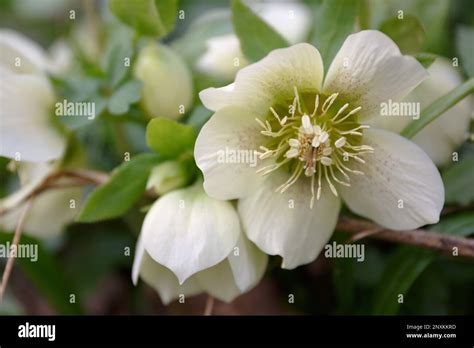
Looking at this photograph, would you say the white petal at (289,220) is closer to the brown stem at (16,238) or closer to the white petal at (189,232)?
the white petal at (189,232)

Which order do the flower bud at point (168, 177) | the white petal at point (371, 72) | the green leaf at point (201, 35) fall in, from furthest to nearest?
1. the green leaf at point (201, 35)
2. the flower bud at point (168, 177)
3. the white petal at point (371, 72)

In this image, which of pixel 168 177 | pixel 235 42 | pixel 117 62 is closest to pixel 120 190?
pixel 168 177

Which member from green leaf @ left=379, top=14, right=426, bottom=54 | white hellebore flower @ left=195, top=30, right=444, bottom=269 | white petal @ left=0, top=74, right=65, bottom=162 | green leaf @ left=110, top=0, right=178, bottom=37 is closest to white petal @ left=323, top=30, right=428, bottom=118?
white hellebore flower @ left=195, top=30, right=444, bottom=269

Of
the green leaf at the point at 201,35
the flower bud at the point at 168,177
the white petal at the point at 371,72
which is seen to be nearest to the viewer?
the white petal at the point at 371,72

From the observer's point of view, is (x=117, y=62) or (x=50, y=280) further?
(x=50, y=280)

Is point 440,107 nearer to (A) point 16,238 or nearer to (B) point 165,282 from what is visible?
(B) point 165,282

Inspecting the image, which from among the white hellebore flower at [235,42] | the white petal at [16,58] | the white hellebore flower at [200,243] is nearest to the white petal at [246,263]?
the white hellebore flower at [200,243]
